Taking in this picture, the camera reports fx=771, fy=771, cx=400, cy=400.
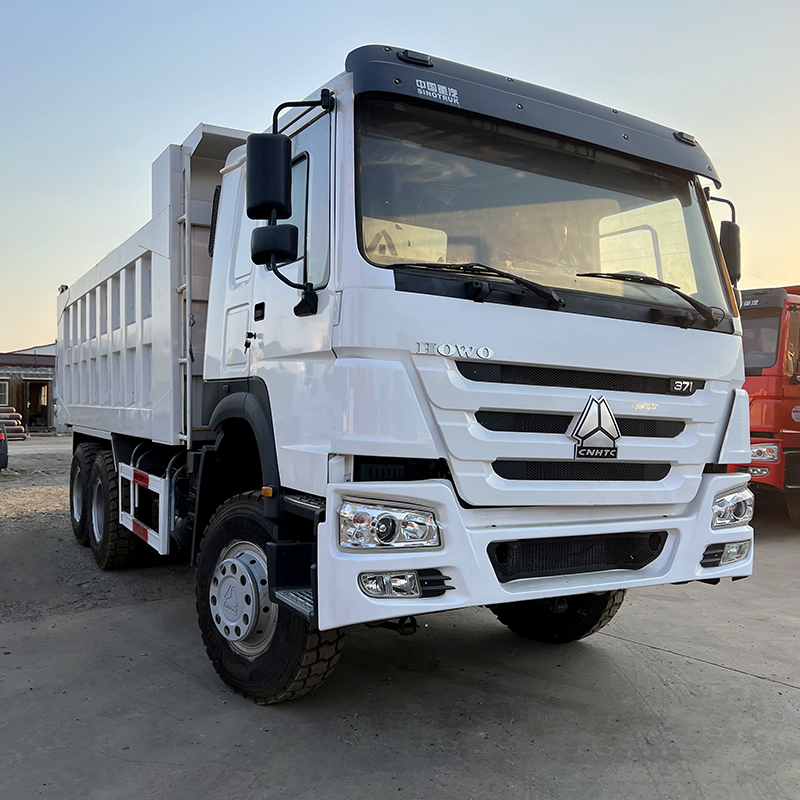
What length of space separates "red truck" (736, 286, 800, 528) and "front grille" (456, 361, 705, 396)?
18.5 feet

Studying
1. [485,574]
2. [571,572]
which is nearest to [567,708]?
[571,572]

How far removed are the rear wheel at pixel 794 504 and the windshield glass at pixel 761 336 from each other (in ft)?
5.32

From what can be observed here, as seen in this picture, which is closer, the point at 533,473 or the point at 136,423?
the point at 533,473

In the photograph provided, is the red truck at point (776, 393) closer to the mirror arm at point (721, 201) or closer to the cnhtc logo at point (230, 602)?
the mirror arm at point (721, 201)

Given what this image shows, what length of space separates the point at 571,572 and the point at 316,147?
2160 millimetres

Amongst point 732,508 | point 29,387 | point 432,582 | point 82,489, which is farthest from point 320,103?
point 29,387

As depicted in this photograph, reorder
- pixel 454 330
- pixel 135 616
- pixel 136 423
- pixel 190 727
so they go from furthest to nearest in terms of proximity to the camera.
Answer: pixel 136 423 → pixel 135 616 → pixel 190 727 → pixel 454 330

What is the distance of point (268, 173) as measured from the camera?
10.1 ft

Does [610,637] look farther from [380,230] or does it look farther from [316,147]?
[316,147]

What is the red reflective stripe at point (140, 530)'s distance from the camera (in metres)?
5.55

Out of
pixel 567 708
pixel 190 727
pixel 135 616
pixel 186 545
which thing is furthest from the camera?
pixel 135 616

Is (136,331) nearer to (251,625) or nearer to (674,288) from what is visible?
(251,625)

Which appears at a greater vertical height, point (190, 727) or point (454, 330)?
point (454, 330)

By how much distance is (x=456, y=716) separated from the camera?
3.66 m
